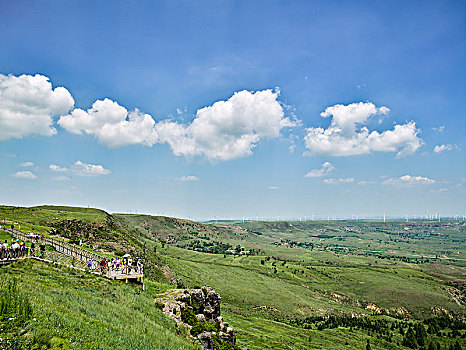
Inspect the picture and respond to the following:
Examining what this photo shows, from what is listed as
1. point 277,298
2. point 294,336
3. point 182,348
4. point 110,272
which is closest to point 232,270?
point 277,298

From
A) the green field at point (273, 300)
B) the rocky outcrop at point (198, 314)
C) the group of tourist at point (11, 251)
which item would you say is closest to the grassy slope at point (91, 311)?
the green field at point (273, 300)

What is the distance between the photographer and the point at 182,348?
21.9 m

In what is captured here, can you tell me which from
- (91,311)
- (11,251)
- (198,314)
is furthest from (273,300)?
(91,311)

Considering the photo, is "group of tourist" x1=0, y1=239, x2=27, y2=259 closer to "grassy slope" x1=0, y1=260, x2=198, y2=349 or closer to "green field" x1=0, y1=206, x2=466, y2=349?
"grassy slope" x1=0, y1=260, x2=198, y2=349

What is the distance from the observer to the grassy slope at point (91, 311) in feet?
49.6

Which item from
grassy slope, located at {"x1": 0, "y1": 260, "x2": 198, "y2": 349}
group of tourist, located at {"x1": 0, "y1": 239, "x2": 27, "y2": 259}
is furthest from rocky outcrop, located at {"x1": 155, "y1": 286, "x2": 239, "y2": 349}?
group of tourist, located at {"x1": 0, "y1": 239, "x2": 27, "y2": 259}

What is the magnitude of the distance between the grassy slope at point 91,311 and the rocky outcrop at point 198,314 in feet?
7.57

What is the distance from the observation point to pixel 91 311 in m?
20.2

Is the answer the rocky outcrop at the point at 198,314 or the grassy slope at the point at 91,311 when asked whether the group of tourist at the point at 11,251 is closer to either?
the grassy slope at the point at 91,311

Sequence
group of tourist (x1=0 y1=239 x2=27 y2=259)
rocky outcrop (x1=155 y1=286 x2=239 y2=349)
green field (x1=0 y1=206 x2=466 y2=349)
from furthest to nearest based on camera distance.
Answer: green field (x1=0 y1=206 x2=466 y2=349) < rocky outcrop (x1=155 y1=286 x2=239 y2=349) < group of tourist (x1=0 y1=239 x2=27 y2=259)

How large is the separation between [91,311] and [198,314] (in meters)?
18.0

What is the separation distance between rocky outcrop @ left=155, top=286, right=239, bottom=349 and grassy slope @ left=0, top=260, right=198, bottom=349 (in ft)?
7.57

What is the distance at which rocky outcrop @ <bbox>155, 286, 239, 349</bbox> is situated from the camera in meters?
29.3

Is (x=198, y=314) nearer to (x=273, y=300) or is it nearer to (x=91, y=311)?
(x=91, y=311)
